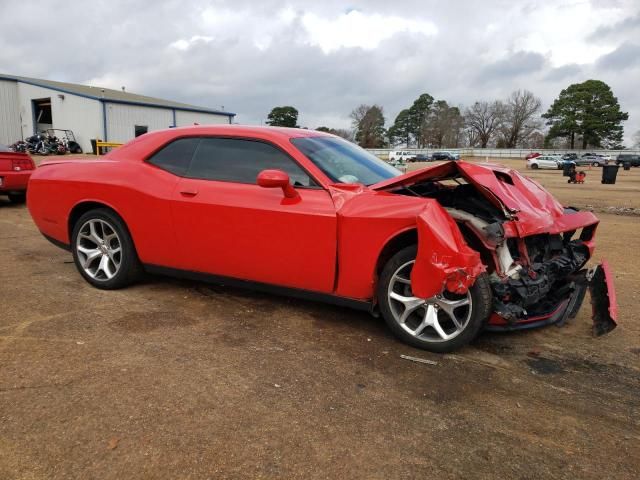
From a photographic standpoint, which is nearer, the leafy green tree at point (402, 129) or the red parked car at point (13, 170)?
the red parked car at point (13, 170)

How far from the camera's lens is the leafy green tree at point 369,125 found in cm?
9612

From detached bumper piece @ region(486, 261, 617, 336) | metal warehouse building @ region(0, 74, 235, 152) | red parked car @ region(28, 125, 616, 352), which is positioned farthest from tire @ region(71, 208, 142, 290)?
metal warehouse building @ region(0, 74, 235, 152)

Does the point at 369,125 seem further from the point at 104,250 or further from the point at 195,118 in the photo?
the point at 104,250

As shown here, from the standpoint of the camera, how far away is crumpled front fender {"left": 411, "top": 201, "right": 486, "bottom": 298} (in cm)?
288

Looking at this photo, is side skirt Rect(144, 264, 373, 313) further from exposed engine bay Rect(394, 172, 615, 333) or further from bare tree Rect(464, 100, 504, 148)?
bare tree Rect(464, 100, 504, 148)

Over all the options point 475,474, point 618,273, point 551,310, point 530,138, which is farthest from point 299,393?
point 530,138

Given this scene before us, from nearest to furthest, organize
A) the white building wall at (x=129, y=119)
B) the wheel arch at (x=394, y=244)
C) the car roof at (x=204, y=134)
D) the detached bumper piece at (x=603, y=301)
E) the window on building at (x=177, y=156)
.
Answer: the wheel arch at (x=394, y=244)
the detached bumper piece at (x=603, y=301)
the car roof at (x=204, y=134)
the window on building at (x=177, y=156)
the white building wall at (x=129, y=119)

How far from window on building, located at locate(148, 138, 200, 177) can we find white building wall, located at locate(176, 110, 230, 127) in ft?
113

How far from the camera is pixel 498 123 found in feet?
297

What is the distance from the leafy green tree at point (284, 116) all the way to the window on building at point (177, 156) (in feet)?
278

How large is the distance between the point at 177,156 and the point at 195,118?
122ft

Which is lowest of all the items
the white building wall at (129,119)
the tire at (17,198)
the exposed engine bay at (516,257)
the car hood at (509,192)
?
the tire at (17,198)

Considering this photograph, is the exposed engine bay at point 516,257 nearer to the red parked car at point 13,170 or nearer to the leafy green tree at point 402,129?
the red parked car at point 13,170

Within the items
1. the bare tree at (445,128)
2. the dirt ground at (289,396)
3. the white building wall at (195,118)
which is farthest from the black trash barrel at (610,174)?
the bare tree at (445,128)
